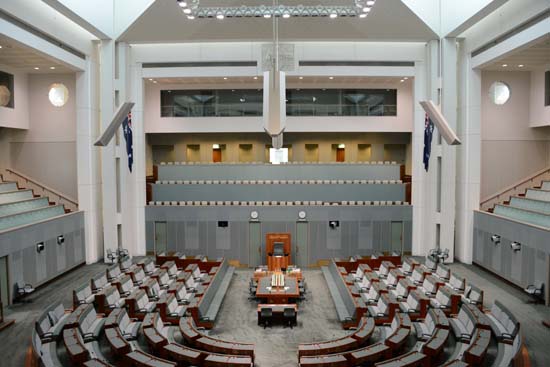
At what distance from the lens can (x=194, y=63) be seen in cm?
1925

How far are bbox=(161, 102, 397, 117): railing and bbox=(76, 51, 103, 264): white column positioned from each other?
576cm

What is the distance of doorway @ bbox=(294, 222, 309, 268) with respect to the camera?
1925 centimetres

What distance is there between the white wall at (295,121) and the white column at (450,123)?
199 inches

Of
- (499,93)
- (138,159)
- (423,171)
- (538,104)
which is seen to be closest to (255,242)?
(138,159)

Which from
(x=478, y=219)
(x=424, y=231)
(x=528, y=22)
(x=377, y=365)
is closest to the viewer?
(x=377, y=365)

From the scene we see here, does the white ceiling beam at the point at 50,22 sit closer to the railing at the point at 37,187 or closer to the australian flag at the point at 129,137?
the australian flag at the point at 129,137

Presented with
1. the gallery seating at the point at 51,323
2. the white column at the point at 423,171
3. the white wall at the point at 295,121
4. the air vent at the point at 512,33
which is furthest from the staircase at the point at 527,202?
the gallery seating at the point at 51,323

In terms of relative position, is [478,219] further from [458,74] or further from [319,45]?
[319,45]

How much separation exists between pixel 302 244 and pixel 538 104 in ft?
37.6

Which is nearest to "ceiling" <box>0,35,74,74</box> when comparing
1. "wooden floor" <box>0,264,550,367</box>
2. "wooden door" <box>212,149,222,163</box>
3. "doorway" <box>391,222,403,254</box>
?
"wooden floor" <box>0,264,550,367</box>

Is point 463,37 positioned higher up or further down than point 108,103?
higher up

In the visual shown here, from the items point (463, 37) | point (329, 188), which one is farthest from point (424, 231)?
point (463, 37)

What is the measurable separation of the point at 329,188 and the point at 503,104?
27.1 feet

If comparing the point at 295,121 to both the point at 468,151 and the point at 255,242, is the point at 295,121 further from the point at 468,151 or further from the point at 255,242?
the point at 468,151
